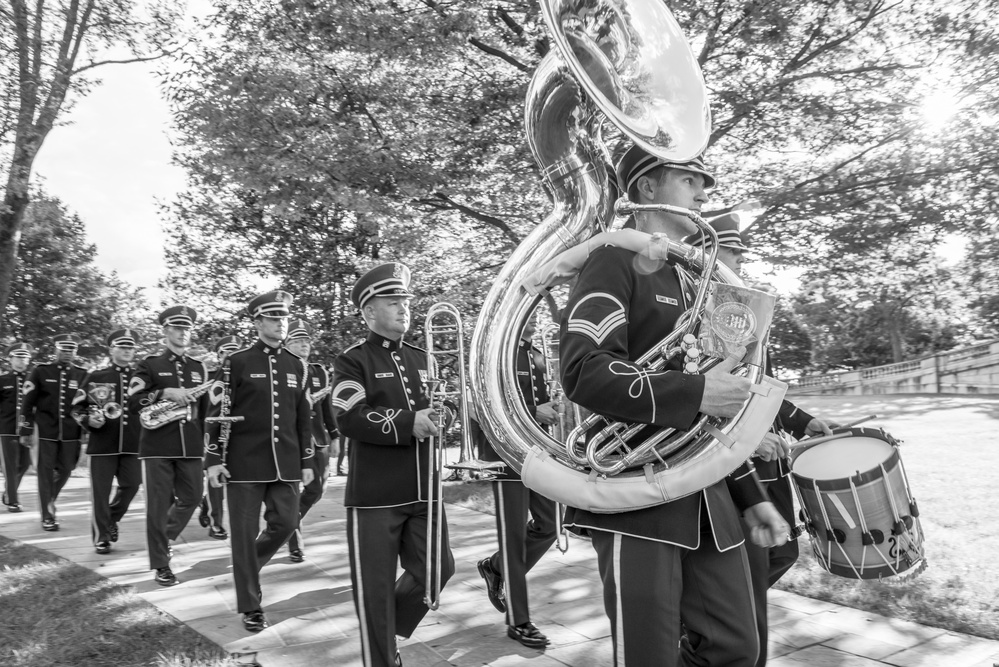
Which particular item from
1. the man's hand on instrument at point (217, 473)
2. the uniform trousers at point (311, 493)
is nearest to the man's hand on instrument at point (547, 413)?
the man's hand on instrument at point (217, 473)

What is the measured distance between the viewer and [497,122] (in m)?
9.87

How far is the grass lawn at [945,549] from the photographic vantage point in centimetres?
521

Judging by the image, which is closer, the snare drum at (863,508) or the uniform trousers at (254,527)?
the snare drum at (863,508)

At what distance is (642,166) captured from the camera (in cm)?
299

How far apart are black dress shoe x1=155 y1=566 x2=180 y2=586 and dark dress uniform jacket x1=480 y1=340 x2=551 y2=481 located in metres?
2.68

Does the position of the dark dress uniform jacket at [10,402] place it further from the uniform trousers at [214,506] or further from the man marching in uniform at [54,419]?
the uniform trousers at [214,506]

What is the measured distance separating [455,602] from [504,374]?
142 inches

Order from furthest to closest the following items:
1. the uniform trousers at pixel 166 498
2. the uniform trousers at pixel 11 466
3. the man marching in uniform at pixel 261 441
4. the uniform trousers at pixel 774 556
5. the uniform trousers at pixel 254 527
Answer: the uniform trousers at pixel 11 466, the uniform trousers at pixel 166 498, the man marching in uniform at pixel 261 441, the uniform trousers at pixel 254 527, the uniform trousers at pixel 774 556

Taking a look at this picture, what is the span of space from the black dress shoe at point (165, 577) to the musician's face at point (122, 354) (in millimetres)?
3127

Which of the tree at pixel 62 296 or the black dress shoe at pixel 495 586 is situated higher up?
the tree at pixel 62 296

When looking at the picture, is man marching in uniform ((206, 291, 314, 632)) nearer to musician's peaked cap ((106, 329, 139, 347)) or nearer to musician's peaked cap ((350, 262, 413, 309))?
musician's peaked cap ((350, 262, 413, 309))

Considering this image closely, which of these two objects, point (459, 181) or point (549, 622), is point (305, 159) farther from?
point (549, 622)

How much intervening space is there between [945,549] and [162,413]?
661cm

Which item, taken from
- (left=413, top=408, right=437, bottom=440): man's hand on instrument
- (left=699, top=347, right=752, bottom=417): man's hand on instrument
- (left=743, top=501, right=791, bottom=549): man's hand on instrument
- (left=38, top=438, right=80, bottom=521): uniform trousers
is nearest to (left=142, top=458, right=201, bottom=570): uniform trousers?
(left=38, top=438, right=80, bottom=521): uniform trousers
